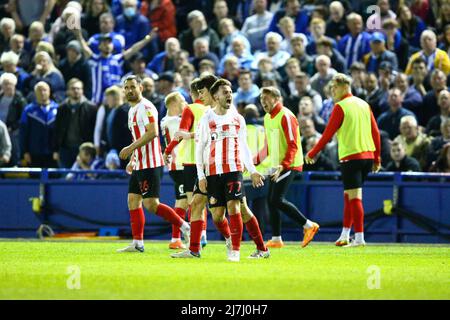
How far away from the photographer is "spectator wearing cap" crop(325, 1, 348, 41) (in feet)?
76.7

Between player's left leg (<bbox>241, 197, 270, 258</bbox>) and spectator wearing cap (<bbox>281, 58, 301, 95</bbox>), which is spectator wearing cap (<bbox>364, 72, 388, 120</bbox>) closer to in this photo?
spectator wearing cap (<bbox>281, 58, 301, 95</bbox>)

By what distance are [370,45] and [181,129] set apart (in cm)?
718

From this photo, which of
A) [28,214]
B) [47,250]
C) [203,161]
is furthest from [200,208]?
[28,214]

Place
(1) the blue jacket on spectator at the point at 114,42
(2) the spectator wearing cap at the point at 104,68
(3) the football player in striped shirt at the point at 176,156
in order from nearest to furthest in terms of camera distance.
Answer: (3) the football player in striped shirt at the point at 176,156 → (2) the spectator wearing cap at the point at 104,68 → (1) the blue jacket on spectator at the point at 114,42

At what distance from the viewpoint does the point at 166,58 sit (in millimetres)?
24141

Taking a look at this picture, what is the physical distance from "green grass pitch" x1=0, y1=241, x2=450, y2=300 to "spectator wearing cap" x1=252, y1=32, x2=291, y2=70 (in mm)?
6339

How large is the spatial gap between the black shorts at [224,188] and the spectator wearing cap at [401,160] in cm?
626

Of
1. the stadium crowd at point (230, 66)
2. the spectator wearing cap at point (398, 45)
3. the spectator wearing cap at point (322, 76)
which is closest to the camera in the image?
the stadium crowd at point (230, 66)

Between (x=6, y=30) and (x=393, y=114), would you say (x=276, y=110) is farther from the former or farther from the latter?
(x=6, y=30)

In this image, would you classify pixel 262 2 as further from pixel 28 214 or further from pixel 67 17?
pixel 28 214

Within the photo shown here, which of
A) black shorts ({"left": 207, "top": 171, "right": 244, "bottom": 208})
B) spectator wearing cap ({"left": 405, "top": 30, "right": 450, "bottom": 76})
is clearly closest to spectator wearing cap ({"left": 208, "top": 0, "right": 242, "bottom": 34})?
spectator wearing cap ({"left": 405, "top": 30, "right": 450, "bottom": 76})

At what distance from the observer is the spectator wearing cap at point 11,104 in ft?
76.2

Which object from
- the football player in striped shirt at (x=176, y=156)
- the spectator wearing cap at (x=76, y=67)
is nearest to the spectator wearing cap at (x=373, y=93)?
the football player in striped shirt at (x=176, y=156)

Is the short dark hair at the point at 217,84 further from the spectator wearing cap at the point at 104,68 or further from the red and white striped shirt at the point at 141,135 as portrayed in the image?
the spectator wearing cap at the point at 104,68
